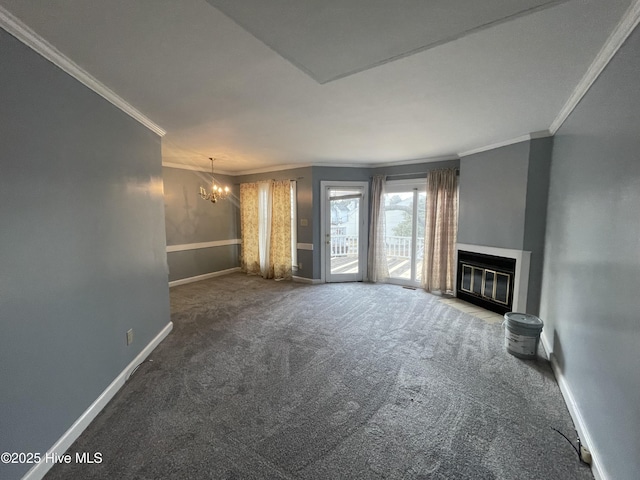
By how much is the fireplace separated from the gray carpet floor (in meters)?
0.54

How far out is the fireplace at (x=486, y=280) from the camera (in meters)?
3.60

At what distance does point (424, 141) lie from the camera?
358 centimetres

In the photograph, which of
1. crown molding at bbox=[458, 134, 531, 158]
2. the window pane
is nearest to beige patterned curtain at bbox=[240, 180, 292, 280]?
the window pane

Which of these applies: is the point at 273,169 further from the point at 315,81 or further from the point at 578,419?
the point at 578,419

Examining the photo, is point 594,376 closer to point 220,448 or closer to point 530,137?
point 220,448

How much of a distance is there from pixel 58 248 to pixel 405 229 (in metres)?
4.86

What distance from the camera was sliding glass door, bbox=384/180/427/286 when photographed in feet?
16.3

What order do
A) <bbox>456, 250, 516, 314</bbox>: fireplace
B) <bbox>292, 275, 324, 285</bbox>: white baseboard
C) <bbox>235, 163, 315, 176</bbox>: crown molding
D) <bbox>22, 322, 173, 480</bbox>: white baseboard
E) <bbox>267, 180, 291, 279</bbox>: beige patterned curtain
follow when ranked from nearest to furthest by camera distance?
<bbox>22, 322, 173, 480</bbox>: white baseboard < <bbox>456, 250, 516, 314</bbox>: fireplace < <bbox>235, 163, 315, 176</bbox>: crown molding < <bbox>292, 275, 324, 285</bbox>: white baseboard < <bbox>267, 180, 291, 279</bbox>: beige patterned curtain

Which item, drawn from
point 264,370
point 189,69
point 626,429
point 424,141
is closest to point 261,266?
point 264,370

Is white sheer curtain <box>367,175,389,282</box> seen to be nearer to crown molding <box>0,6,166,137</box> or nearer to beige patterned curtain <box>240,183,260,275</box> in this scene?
beige patterned curtain <box>240,183,260,275</box>

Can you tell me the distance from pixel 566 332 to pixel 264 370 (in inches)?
→ 101

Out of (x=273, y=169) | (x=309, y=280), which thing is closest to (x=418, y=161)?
(x=273, y=169)

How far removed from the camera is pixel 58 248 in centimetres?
160

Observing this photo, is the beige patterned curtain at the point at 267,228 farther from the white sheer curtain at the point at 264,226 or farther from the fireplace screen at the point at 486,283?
the fireplace screen at the point at 486,283
